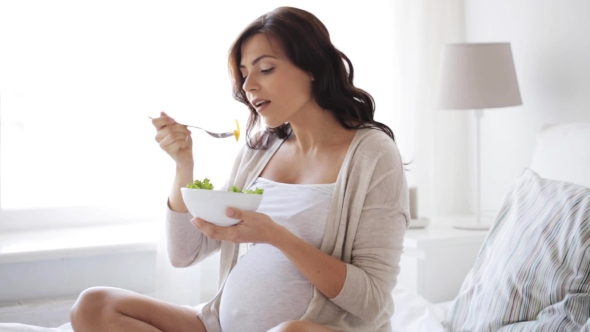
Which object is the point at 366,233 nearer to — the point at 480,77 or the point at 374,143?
the point at 374,143

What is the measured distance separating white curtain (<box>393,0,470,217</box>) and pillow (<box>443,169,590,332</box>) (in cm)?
118

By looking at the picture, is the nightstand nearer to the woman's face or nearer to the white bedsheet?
the white bedsheet

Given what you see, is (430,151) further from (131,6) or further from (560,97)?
(131,6)

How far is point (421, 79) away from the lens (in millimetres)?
3088

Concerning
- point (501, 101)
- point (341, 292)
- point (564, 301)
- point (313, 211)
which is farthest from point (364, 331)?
point (501, 101)

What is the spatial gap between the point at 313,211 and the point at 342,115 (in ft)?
0.84

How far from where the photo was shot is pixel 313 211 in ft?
5.36

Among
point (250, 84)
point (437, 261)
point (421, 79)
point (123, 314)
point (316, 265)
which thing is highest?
point (250, 84)

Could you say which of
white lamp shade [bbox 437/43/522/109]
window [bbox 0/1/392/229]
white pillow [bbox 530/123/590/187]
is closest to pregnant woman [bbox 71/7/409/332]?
white pillow [bbox 530/123/590/187]

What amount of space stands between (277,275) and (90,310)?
0.39m

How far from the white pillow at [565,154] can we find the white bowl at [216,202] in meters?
0.91

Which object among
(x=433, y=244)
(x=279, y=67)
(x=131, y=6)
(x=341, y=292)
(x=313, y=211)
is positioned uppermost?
(x=131, y=6)

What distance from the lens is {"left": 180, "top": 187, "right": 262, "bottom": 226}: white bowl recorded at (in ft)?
4.62

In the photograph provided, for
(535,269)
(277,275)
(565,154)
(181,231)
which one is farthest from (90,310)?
(565,154)
